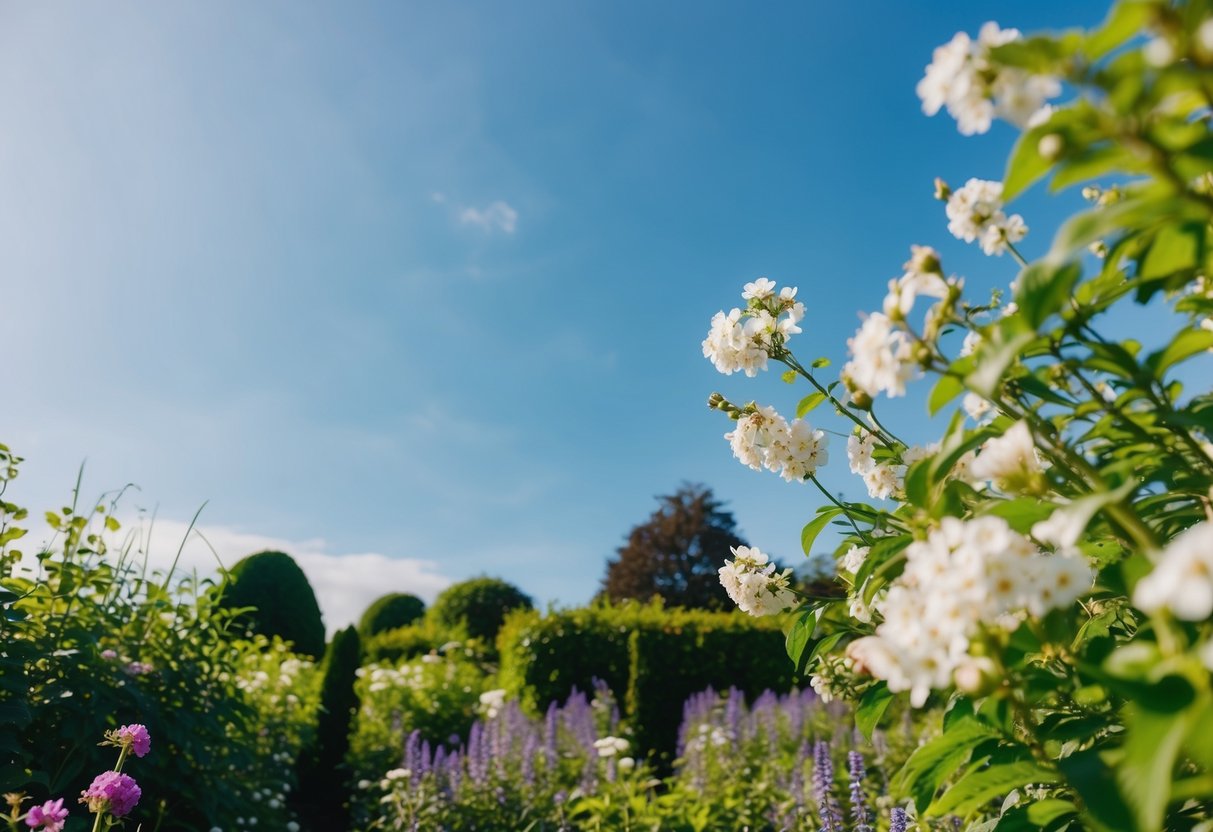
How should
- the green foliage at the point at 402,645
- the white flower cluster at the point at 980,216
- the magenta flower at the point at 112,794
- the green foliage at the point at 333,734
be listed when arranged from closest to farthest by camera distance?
the white flower cluster at the point at 980,216 → the magenta flower at the point at 112,794 → the green foliage at the point at 333,734 → the green foliage at the point at 402,645

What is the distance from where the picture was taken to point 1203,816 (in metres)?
1.20

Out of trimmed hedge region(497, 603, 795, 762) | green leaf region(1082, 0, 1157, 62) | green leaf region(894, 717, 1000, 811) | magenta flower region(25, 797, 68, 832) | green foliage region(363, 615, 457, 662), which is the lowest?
magenta flower region(25, 797, 68, 832)

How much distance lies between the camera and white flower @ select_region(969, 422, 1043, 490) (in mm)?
1097

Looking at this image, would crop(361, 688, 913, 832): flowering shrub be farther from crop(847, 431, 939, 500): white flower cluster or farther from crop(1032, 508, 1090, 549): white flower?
crop(1032, 508, 1090, 549): white flower

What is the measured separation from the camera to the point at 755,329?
1962 mm

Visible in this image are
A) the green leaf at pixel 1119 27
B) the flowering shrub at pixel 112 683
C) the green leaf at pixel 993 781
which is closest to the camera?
the green leaf at pixel 1119 27

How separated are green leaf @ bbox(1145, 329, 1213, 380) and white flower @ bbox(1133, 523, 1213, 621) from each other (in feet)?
1.70

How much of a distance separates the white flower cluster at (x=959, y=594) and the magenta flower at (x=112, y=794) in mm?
1766

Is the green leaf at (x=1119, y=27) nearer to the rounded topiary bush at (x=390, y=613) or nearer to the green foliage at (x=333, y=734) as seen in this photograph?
the green foliage at (x=333, y=734)

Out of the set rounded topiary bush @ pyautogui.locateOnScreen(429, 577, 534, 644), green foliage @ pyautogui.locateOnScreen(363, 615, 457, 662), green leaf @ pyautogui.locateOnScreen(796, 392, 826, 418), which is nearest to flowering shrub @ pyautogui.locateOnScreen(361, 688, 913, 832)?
green leaf @ pyautogui.locateOnScreen(796, 392, 826, 418)

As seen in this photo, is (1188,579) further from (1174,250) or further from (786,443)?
(786,443)

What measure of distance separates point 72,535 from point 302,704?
12.9 ft

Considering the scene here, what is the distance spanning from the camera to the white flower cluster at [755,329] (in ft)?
6.42

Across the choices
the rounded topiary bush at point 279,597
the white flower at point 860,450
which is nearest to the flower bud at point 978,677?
the white flower at point 860,450
